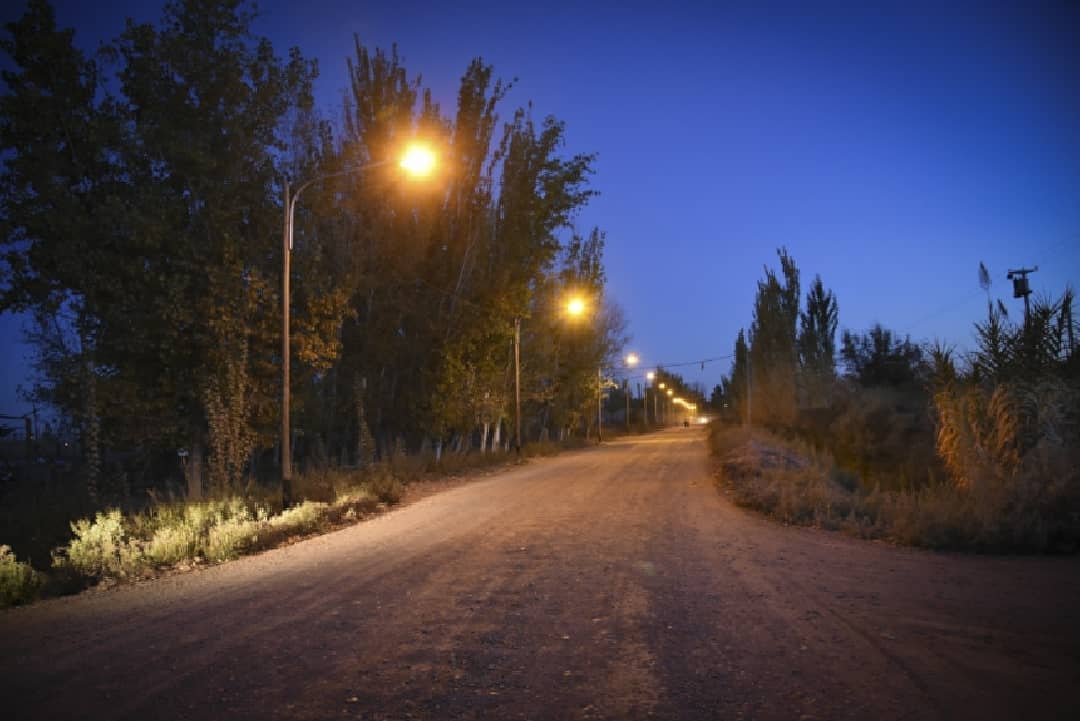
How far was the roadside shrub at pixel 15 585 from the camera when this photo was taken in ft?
21.2

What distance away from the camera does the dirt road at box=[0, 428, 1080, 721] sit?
3.63 metres

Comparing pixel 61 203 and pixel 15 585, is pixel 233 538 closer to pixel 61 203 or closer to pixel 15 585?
pixel 15 585

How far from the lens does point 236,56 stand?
15.1m

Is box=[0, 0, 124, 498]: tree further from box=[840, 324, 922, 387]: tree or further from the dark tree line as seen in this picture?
box=[840, 324, 922, 387]: tree

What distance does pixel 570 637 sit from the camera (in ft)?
15.5

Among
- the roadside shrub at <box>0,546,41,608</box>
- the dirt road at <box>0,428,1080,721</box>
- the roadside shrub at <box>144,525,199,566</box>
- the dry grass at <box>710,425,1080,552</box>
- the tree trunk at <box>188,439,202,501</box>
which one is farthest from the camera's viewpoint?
the tree trunk at <box>188,439,202,501</box>

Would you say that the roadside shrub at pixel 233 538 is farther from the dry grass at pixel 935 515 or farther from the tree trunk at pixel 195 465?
the dry grass at pixel 935 515

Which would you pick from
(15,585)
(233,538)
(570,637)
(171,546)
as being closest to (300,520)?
(233,538)

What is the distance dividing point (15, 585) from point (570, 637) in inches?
239

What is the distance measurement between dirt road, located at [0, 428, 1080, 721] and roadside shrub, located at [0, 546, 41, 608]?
0.34 meters

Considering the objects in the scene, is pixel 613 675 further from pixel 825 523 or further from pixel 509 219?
pixel 509 219

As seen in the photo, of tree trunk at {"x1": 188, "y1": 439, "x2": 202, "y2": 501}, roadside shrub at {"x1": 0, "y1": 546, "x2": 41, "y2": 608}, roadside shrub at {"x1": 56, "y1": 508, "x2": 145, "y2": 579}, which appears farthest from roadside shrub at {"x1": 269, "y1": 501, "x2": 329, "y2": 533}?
tree trunk at {"x1": 188, "y1": 439, "x2": 202, "y2": 501}

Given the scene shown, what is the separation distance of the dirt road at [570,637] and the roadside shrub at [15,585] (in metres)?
0.34

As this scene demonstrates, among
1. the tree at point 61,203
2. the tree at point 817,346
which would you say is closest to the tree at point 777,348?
the tree at point 817,346
